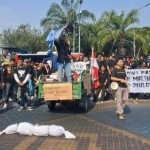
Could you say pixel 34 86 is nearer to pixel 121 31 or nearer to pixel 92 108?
pixel 92 108

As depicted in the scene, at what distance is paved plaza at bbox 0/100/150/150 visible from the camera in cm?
690

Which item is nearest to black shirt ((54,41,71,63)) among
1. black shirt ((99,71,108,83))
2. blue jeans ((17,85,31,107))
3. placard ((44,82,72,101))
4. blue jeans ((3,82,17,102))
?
placard ((44,82,72,101))

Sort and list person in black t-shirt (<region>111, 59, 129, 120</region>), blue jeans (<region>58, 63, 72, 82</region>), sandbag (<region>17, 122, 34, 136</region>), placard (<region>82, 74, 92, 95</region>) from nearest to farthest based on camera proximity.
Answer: sandbag (<region>17, 122, 34, 136</region>) < person in black t-shirt (<region>111, 59, 129, 120</region>) < blue jeans (<region>58, 63, 72, 82</region>) < placard (<region>82, 74, 92, 95</region>)

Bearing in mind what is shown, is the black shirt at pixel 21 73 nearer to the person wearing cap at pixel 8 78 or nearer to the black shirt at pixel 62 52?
the person wearing cap at pixel 8 78

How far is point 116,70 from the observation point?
10.3 meters

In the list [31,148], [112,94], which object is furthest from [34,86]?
[31,148]

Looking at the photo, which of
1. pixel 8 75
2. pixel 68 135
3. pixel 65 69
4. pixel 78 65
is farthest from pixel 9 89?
pixel 68 135

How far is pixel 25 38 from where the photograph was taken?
53.0m

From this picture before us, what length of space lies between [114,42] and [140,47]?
5.68m

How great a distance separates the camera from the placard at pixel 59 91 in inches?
406

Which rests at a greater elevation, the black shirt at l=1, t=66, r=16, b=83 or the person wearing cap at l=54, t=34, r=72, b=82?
the person wearing cap at l=54, t=34, r=72, b=82

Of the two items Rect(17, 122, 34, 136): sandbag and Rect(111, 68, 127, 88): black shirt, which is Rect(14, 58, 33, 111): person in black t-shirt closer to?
Rect(111, 68, 127, 88): black shirt

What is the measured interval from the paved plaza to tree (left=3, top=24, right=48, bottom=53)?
131 ft

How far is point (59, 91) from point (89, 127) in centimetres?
205
